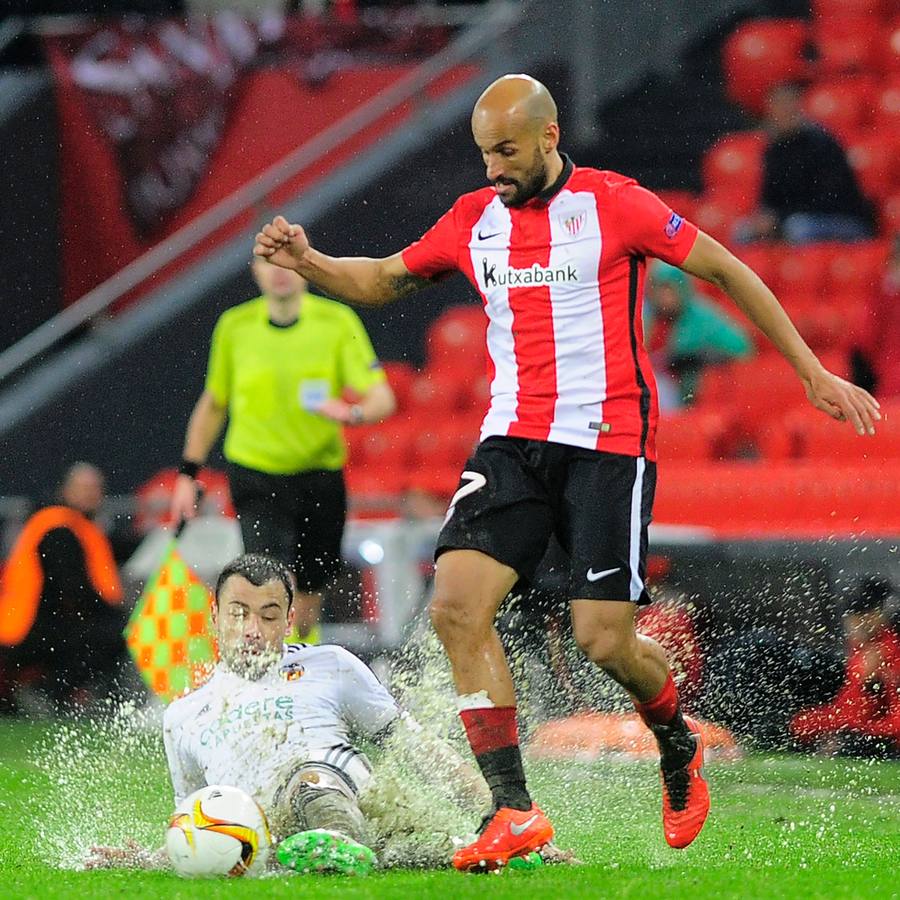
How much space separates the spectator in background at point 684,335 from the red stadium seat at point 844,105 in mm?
3034

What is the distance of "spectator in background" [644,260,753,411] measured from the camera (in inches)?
456

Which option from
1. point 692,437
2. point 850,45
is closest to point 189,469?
point 692,437

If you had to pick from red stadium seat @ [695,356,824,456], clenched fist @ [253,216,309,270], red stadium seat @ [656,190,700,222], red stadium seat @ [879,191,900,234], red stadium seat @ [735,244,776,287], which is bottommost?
red stadium seat @ [695,356,824,456]

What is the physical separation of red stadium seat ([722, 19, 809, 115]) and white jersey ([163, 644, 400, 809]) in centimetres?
Result: 967

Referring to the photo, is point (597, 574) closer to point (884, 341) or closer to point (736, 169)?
point (884, 341)

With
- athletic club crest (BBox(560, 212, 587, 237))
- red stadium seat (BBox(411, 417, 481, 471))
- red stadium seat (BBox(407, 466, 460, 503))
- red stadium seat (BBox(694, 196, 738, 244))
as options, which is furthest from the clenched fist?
red stadium seat (BBox(694, 196, 738, 244))

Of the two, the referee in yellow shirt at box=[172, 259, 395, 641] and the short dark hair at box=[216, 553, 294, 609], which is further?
the referee in yellow shirt at box=[172, 259, 395, 641]

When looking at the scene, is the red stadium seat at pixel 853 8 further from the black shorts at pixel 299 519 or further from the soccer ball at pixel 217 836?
the soccer ball at pixel 217 836

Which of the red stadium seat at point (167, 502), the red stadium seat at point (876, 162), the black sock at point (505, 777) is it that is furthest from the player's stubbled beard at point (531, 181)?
the red stadium seat at point (876, 162)

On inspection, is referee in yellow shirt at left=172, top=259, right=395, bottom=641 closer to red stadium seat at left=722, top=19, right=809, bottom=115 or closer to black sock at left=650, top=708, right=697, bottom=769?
black sock at left=650, top=708, right=697, bottom=769

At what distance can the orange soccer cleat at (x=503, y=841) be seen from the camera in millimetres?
5430

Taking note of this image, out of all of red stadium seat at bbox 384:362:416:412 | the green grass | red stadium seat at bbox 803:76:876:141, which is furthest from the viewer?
red stadium seat at bbox 803:76:876:141

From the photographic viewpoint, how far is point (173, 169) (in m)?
15.2

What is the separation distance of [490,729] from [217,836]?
2.71 feet
